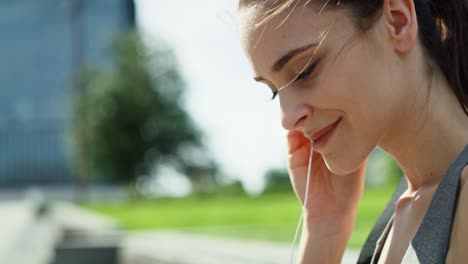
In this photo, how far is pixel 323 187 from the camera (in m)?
1.96

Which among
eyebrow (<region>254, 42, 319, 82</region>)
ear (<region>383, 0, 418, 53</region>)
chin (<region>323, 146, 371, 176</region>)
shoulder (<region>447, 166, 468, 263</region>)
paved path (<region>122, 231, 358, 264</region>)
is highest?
paved path (<region>122, 231, 358, 264</region>)

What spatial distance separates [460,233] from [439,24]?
0.44 meters

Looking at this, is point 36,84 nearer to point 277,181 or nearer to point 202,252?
point 277,181

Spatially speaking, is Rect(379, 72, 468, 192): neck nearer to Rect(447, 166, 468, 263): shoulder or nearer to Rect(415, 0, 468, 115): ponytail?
Rect(415, 0, 468, 115): ponytail

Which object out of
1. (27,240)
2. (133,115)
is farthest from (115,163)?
(27,240)

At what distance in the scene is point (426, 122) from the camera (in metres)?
1.55

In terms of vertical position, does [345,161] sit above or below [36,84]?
below

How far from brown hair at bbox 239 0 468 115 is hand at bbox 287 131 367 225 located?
424 millimetres

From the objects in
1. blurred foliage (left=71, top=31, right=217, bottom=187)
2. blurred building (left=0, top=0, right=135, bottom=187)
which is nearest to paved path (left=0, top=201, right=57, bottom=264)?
blurred foliage (left=71, top=31, right=217, bottom=187)

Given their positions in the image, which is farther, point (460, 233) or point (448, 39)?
point (448, 39)

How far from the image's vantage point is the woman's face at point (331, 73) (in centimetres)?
147

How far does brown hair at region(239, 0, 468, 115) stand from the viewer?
147cm

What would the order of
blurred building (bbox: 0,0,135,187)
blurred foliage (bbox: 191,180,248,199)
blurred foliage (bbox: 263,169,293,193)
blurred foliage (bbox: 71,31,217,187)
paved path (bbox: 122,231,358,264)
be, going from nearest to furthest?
paved path (bbox: 122,231,358,264) → blurred foliage (bbox: 263,169,293,193) → blurred foliage (bbox: 191,180,248,199) → blurred foliage (bbox: 71,31,217,187) → blurred building (bbox: 0,0,135,187)

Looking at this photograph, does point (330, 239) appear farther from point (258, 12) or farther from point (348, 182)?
point (258, 12)
